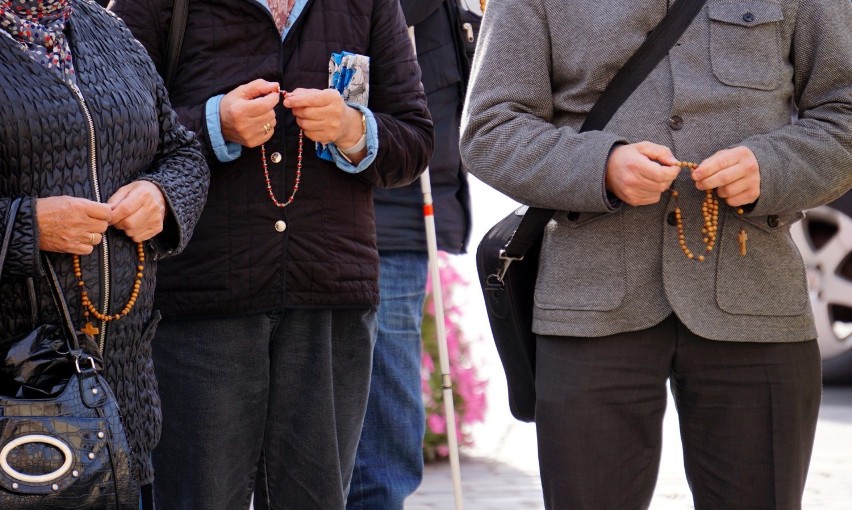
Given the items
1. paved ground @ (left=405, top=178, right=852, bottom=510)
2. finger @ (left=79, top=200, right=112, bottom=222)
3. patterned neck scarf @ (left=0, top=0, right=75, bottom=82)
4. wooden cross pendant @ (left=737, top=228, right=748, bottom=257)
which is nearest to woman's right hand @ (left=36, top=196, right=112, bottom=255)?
finger @ (left=79, top=200, right=112, bottom=222)

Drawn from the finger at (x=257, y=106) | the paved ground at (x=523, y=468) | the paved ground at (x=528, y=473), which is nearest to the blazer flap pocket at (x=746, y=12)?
the finger at (x=257, y=106)

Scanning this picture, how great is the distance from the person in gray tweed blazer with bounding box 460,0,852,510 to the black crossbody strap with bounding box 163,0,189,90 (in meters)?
0.76

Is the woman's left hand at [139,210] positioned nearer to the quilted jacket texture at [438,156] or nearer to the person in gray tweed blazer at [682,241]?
the person in gray tweed blazer at [682,241]

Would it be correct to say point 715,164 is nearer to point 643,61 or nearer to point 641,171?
point 641,171

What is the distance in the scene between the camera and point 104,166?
2809 millimetres

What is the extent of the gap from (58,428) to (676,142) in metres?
1.38

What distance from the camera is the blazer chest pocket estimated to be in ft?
9.77

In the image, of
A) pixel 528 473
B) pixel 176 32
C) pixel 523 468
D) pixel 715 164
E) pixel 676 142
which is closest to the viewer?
pixel 715 164

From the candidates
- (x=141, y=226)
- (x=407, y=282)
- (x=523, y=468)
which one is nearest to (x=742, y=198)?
(x=141, y=226)

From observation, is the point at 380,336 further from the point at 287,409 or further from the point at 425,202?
the point at 287,409

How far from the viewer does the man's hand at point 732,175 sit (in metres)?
2.86

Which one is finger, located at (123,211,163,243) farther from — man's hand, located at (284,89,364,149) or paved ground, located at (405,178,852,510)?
paved ground, located at (405,178,852,510)

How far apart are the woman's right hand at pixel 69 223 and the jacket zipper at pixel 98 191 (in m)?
0.10

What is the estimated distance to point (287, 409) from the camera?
3373 mm
